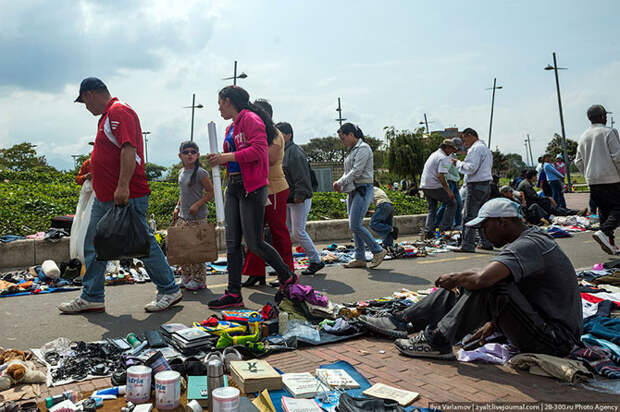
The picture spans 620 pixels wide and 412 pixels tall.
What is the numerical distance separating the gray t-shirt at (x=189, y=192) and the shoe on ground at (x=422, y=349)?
11.4 feet

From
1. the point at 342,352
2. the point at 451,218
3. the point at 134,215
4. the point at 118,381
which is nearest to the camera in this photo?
the point at 118,381

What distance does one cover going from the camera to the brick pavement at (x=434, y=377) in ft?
9.71

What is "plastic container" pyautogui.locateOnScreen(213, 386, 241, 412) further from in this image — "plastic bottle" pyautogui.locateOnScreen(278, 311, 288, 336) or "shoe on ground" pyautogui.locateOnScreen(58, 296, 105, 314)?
"shoe on ground" pyautogui.locateOnScreen(58, 296, 105, 314)

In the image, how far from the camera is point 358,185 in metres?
7.52

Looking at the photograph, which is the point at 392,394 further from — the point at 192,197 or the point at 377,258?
the point at 377,258

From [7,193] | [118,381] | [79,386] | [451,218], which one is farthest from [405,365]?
[7,193]

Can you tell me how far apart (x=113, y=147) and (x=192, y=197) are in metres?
1.61

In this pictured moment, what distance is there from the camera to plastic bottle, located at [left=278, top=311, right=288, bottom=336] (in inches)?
163

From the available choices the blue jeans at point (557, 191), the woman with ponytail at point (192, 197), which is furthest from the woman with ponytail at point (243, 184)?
the blue jeans at point (557, 191)

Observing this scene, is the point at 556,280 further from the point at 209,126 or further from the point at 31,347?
the point at 31,347

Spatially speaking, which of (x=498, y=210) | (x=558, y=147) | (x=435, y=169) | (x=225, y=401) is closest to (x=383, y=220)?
(x=435, y=169)

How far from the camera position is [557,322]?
133 inches

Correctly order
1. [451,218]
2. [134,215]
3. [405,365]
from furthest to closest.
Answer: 1. [451,218]
2. [134,215]
3. [405,365]

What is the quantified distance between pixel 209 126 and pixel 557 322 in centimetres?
331
